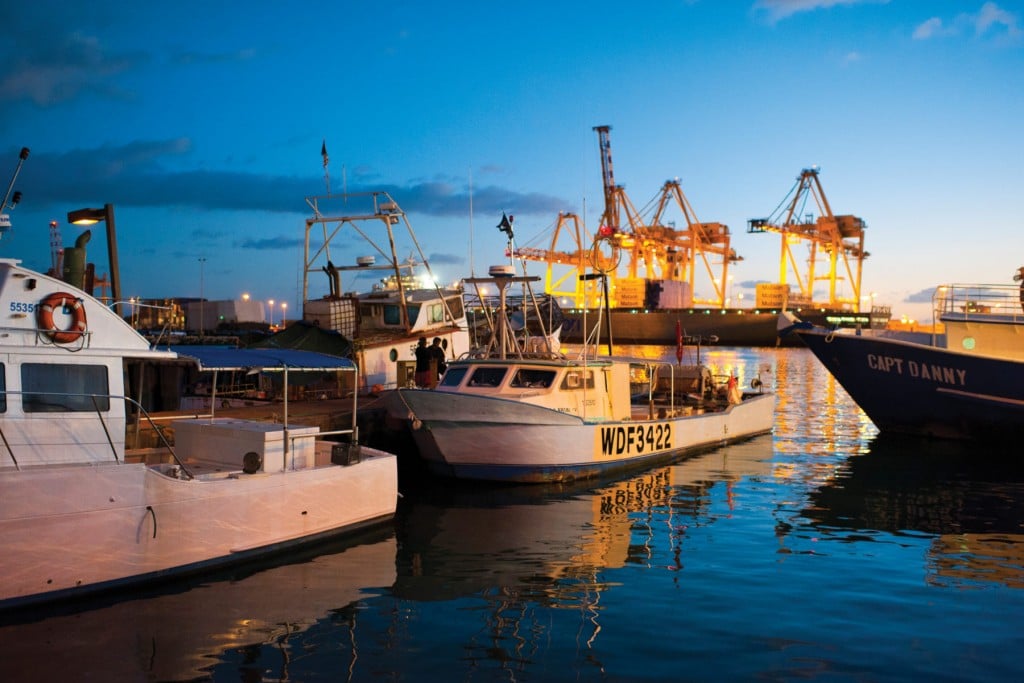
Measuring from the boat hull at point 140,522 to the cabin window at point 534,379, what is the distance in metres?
6.34

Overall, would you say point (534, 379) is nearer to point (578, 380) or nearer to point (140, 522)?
point (578, 380)

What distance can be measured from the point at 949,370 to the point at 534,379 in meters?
12.3

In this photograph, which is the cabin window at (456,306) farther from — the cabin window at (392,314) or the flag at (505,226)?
the flag at (505,226)

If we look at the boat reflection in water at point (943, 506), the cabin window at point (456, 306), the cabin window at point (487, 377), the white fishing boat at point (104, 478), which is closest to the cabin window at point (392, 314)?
the cabin window at point (456, 306)

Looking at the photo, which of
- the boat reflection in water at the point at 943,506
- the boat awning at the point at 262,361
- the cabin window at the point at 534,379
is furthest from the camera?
the cabin window at the point at 534,379

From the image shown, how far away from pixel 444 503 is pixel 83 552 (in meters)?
7.35

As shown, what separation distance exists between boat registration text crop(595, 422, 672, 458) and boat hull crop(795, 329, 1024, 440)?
7635 mm

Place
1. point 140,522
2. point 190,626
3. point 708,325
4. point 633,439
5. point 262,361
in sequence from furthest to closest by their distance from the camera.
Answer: point 708,325 < point 633,439 < point 262,361 < point 140,522 < point 190,626

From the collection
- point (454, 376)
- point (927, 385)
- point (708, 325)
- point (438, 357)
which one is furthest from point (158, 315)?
point (708, 325)

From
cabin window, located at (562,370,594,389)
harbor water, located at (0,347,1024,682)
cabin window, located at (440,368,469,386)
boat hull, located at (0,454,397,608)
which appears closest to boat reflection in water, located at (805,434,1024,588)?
harbor water, located at (0,347,1024,682)

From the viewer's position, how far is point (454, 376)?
62.0ft

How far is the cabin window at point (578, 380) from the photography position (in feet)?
60.7

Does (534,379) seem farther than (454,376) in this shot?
No

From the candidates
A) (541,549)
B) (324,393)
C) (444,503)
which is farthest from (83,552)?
(324,393)
